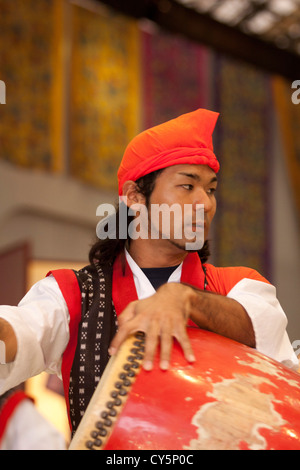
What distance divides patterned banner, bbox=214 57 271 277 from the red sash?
5.19 m

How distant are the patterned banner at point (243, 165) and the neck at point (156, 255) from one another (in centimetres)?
438

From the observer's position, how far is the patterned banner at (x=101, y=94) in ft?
16.6

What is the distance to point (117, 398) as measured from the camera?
1036mm

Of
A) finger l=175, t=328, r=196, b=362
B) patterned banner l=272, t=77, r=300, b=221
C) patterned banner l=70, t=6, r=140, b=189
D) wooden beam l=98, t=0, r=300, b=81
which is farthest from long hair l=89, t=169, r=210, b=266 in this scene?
patterned banner l=272, t=77, r=300, b=221

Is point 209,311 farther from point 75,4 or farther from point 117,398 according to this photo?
point 75,4

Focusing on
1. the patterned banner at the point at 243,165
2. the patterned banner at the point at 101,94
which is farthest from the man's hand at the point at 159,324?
the patterned banner at the point at 243,165

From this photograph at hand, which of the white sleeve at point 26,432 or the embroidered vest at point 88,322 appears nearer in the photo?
the white sleeve at point 26,432

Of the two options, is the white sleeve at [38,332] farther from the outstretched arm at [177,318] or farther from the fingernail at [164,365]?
the fingernail at [164,365]

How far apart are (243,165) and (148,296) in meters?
5.11

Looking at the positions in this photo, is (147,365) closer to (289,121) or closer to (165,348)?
(165,348)

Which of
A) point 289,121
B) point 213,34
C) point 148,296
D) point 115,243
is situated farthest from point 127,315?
point 289,121

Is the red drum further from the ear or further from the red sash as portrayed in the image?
the ear

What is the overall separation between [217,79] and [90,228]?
2339mm

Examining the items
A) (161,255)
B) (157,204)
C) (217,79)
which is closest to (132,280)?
(161,255)
